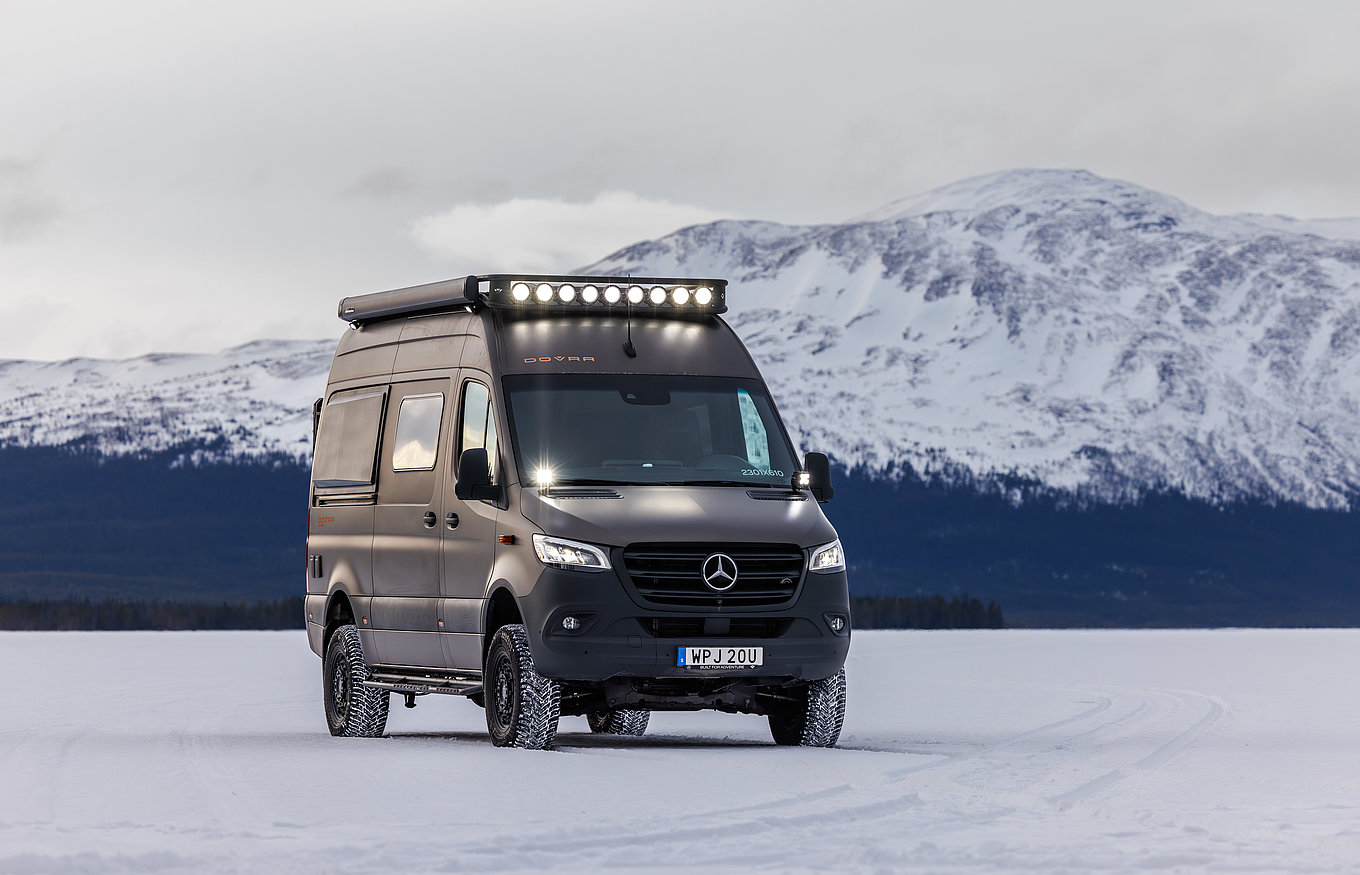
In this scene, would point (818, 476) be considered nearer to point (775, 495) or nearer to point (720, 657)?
point (775, 495)

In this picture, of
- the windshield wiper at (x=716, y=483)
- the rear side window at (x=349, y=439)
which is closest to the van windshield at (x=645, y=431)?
the windshield wiper at (x=716, y=483)

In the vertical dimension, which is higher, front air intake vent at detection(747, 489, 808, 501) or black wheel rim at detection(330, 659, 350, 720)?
front air intake vent at detection(747, 489, 808, 501)

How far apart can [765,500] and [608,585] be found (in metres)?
1.41

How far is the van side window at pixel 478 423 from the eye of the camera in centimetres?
1616

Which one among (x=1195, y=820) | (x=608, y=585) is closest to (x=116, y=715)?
(x=608, y=585)

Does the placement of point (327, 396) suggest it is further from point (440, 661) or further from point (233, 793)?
point (233, 793)

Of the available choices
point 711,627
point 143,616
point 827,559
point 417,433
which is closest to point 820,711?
point 827,559

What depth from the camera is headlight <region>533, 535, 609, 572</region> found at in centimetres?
1523

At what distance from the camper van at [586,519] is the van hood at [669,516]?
17 millimetres

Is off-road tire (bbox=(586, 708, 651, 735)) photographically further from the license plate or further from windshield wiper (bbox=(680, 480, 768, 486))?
the license plate

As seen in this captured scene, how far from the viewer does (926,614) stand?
16512 cm

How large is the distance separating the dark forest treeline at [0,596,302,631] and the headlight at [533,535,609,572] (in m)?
133

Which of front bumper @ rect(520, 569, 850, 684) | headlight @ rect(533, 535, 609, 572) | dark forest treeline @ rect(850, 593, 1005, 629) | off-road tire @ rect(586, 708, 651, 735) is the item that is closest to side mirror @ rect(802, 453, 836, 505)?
front bumper @ rect(520, 569, 850, 684)

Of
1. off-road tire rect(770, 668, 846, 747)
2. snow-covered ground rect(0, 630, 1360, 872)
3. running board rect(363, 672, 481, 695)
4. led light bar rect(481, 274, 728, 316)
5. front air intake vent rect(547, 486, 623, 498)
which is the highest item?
led light bar rect(481, 274, 728, 316)
